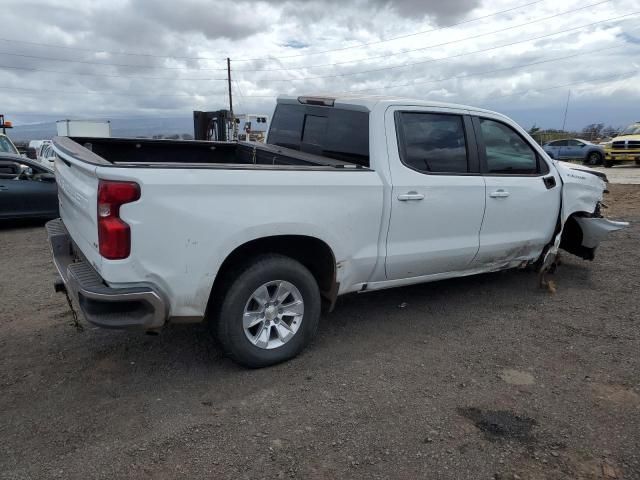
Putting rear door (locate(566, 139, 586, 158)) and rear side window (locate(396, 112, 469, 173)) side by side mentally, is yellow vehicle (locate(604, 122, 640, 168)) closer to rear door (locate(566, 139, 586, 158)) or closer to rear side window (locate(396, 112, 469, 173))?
rear door (locate(566, 139, 586, 158))

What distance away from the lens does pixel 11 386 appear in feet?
11.1

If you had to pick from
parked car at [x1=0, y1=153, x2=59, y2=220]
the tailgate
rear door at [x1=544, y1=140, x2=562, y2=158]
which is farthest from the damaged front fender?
rear door at [x1=544, y1=140, x2=562, y2=158]

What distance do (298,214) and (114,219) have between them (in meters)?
1.15

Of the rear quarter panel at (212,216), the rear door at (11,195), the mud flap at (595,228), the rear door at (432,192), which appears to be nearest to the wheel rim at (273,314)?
the rear quarter panel at (212,216)

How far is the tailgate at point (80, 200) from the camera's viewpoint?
3.04 metres

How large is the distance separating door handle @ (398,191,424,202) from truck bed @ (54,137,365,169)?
0.42 meters

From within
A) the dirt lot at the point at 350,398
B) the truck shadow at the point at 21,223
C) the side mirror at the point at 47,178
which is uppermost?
the side mirror at the point at 47,178

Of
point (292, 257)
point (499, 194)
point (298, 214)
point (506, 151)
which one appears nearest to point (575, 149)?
point (506, 151)

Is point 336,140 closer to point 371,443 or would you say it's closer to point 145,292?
point 145,292

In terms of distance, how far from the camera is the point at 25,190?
9.23 m

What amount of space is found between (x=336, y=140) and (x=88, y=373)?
2571 millimetres

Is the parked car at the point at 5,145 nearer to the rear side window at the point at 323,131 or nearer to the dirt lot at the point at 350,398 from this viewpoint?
the dirt lot at the point at 350,398

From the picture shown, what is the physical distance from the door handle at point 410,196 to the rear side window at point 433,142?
0.22m

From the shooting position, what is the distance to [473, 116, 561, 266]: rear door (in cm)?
464
